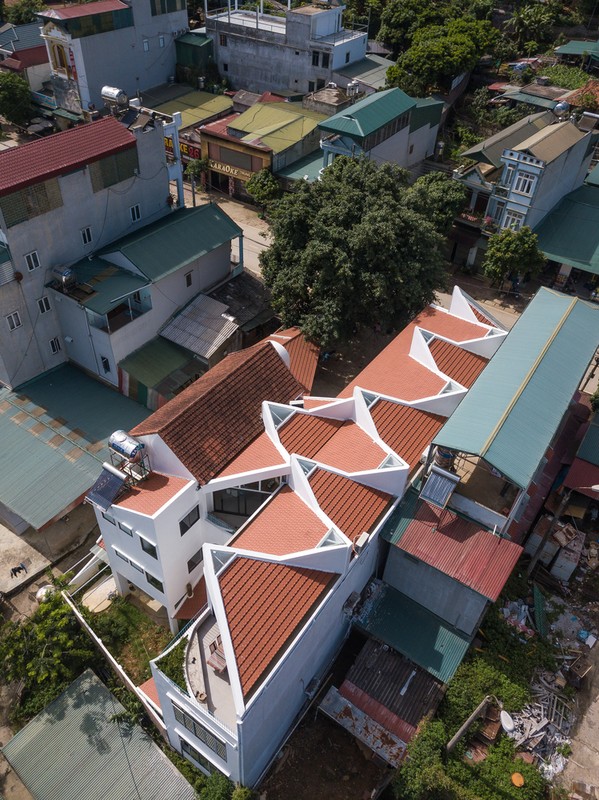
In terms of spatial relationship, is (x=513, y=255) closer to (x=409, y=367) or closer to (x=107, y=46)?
(x=409, y=367)

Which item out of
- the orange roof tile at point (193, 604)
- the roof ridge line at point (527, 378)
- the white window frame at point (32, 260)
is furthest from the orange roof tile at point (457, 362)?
the white window frame at point (32, 260)

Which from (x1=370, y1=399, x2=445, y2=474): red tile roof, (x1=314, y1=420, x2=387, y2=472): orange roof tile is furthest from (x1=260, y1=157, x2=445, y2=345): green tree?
(x1=314, y1=420, x2=387, y2=472): orange roof tile

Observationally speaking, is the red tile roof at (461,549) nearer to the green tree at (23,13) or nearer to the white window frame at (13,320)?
the white window frame at (13,320)

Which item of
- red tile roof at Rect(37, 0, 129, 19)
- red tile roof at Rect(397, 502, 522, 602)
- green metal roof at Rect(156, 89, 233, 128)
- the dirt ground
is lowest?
the dirt ground

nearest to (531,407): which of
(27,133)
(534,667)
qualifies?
(534,667)

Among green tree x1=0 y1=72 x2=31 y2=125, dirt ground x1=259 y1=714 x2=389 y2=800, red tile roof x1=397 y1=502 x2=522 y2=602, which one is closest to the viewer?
dirt ground x1=259 y1=714 x2=389 y2=800

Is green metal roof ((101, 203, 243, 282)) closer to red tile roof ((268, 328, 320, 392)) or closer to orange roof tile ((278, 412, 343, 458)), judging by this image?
red tile roof ((268, 328, 320, 392))

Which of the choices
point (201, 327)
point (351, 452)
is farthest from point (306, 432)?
point (201, 327)
